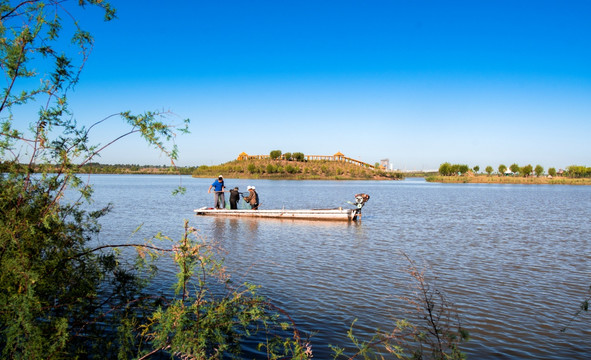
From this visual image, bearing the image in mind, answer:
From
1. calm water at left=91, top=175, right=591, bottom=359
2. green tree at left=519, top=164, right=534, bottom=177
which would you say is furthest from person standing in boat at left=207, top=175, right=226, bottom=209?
green tree at left=519, top=164, right=534, bottom=177

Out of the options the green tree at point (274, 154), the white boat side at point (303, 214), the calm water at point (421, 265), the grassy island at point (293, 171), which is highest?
the green tree at point (274, 154)

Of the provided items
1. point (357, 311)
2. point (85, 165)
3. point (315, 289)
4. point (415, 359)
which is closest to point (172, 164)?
point (85, 165)

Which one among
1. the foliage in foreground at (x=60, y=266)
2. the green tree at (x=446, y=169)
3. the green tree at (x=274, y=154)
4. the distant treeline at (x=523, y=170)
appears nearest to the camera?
the foliage in foreground at (x=60, y=266)

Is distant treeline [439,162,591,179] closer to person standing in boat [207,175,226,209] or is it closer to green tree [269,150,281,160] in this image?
green tree [269,150,281,160]

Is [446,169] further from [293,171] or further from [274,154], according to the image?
[274,154]

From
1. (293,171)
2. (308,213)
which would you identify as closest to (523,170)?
(293,171)

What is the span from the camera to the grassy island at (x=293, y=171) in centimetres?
14912

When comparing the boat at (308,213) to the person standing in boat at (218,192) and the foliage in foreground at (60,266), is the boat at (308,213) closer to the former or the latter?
the person standing in boat at (218,192)

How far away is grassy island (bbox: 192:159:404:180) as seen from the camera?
14912cm

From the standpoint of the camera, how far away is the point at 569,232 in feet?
67.7

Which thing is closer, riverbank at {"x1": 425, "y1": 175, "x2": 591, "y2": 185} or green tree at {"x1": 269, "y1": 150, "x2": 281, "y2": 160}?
riverbank at {"x1": 425, "y1": 175, "x2": 591, "y2": 185}

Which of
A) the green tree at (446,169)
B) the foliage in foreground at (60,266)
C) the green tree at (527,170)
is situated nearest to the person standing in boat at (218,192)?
the foliage in foreground at (60,266)

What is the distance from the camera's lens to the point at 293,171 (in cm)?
15275

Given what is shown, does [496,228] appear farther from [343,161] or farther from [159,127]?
[343,161]
